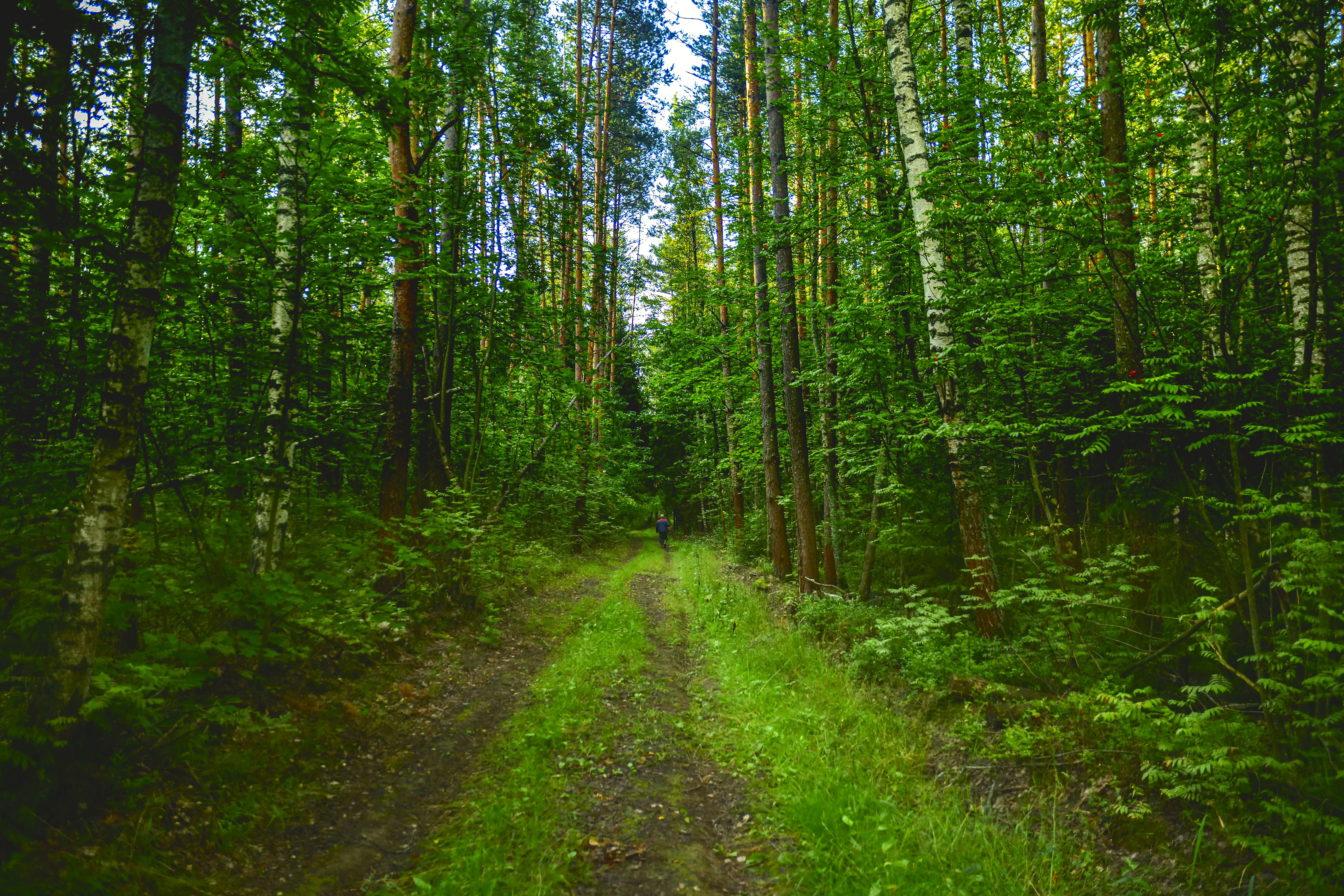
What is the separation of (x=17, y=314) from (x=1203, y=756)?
9.14 metres

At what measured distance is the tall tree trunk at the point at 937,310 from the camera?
653 cm

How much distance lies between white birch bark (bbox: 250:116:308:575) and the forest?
71 mm

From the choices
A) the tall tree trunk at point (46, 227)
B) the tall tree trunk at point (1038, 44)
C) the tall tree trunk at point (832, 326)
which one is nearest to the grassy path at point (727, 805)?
the tall tree trunk at point (832, 326)

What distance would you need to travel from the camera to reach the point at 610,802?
4.70 metres

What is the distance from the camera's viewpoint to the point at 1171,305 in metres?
6.55

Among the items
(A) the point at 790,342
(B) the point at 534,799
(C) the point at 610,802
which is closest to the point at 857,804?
(C) the point at 610,802

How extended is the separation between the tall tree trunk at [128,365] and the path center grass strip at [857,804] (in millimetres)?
4836

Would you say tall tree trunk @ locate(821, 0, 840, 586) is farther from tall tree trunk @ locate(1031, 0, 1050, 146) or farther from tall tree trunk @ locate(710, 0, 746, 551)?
tall tree trunk @ locate(1031, 0, 1050, 146)

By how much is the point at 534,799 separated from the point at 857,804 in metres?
2.64

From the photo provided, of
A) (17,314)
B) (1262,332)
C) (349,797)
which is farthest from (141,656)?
(1262,332)

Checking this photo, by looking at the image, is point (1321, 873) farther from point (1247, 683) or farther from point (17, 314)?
point (17, 314)

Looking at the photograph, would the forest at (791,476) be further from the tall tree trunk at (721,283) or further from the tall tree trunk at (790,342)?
the tall tree trunk at (721,283)

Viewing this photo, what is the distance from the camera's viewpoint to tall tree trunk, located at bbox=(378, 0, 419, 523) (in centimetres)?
831

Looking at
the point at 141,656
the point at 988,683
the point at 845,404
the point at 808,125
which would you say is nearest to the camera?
the point at 141,656
